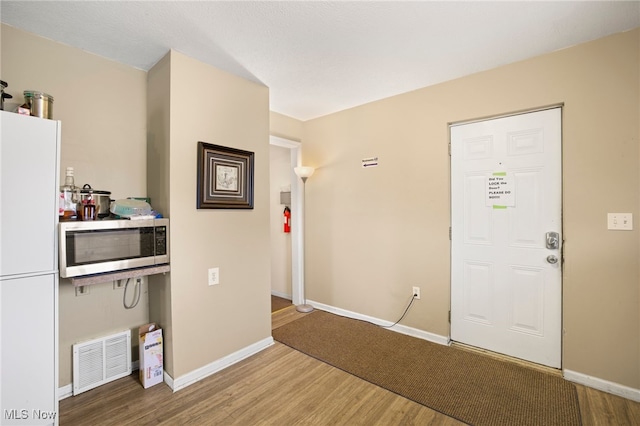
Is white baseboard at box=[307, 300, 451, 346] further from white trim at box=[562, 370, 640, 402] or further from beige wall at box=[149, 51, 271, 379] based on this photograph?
beige wall at box=[149, 51, 271, 379]

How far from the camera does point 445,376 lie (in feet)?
7.38

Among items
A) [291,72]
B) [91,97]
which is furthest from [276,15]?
[91,97]

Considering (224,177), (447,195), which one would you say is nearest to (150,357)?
(224,177)

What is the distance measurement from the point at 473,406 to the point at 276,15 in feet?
9.22

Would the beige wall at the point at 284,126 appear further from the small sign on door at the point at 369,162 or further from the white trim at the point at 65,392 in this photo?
the white trim at the point at 65,392

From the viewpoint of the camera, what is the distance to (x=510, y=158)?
7.97ft

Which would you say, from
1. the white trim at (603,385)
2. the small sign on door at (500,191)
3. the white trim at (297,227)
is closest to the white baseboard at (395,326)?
the white trim at (297,227)

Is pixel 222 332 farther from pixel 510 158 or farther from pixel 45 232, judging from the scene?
pixel 510 158

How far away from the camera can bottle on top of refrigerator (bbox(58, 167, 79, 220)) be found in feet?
5.97

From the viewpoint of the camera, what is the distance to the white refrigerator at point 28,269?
1.46 metres

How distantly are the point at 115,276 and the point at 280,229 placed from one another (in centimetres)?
267

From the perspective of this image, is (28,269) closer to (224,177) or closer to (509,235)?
(224,177)

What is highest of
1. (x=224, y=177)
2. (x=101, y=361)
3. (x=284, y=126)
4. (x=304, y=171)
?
(x=284, y=126)

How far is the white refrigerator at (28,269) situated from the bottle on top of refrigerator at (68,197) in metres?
0.22
